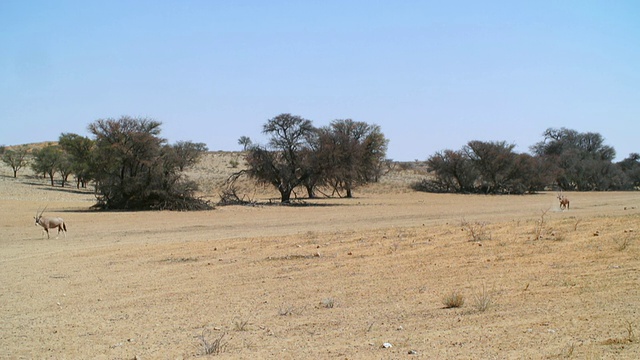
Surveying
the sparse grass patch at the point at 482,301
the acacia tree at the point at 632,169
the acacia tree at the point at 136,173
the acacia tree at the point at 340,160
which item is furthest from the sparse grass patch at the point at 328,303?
the acacia tree at the point at 632,169

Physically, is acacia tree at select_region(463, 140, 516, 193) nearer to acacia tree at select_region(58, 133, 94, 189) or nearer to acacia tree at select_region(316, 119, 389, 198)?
acacia tree at select_region(316, 119, 389, 198)

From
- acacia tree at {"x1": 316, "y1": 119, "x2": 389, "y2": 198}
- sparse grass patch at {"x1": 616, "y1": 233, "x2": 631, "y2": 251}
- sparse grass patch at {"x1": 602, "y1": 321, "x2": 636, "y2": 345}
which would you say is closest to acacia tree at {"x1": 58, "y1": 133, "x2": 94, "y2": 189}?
acacia tree at {"x1": 316, "y1": 119, "x2": 389, "y2": 198}

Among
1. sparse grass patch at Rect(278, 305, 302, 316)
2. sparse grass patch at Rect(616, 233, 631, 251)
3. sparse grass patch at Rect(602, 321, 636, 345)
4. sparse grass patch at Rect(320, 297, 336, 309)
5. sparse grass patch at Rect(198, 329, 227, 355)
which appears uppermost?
sparse grass patch at Rect(616, 233, 631, 251)

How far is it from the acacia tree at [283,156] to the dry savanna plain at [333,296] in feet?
79.1

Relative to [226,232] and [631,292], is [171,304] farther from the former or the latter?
[226,232]

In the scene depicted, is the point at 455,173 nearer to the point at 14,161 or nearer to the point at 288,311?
the point at 14,161

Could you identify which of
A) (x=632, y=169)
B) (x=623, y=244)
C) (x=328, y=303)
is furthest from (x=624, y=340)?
(x=632, y=169)

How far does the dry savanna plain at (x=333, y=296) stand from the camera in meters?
7.28

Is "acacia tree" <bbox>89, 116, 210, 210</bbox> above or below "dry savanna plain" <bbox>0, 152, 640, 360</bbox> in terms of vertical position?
above

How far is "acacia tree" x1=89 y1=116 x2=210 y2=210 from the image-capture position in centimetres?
3675

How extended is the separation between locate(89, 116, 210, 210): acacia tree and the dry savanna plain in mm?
16978

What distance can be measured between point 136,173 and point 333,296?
29.8 meters

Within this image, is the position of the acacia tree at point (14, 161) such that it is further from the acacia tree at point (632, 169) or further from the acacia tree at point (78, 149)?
the acacia tree at point (632, 169)

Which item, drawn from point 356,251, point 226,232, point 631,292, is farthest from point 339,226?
point 631,292
